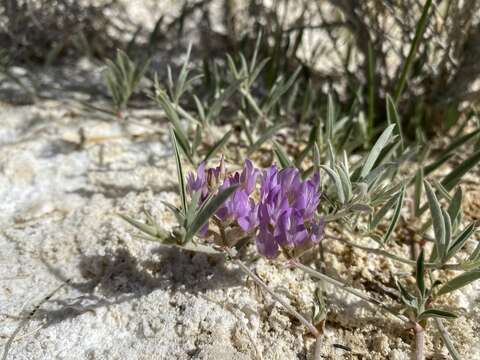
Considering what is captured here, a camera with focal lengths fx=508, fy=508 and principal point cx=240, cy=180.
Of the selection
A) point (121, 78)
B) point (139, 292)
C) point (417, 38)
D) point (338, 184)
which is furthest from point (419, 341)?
point (121, 78)

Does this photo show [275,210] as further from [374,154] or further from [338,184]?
[374,154]

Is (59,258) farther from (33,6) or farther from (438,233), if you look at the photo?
(33,6)

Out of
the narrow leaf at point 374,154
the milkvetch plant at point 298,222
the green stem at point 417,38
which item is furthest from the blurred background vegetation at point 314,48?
the milkvetch plant at point 298,222

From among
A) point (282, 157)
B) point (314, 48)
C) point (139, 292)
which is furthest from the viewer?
point (314, 48)

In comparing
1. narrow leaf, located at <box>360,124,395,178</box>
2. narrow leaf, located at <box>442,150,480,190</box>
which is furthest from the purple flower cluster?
narrow leaf, located at <box>442,150,480,190</box>

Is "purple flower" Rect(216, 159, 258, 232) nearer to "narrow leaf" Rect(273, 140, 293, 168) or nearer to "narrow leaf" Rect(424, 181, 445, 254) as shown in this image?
"narrow leaf" Rect(273, 140, 293, 168)

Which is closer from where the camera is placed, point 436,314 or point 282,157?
point 436,314

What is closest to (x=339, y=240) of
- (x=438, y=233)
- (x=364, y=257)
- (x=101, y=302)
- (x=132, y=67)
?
(x=364, y=257)
